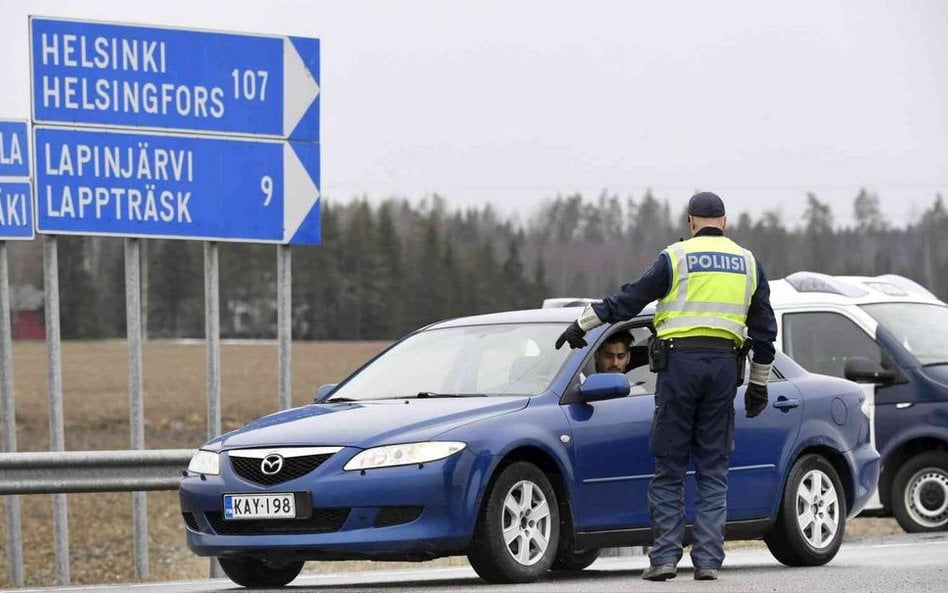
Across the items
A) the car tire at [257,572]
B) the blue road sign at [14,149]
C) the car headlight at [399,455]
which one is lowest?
the car tire at [257,572]

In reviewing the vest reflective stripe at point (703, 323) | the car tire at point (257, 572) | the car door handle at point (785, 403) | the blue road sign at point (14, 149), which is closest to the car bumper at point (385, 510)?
the car tire at point (257, 572)

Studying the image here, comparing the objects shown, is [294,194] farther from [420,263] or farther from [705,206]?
[420,263]

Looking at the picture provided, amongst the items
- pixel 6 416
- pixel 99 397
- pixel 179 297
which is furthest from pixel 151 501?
pixel 179 297

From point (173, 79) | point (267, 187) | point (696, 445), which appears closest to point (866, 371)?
point (267, 187)

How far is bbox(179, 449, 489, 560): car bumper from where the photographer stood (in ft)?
31.0

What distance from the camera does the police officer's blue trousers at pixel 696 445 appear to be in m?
9.90

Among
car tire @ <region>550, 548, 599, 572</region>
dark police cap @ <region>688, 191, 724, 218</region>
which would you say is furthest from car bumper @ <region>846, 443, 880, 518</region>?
dark police cap @ <region>688, 191, 724, 218</region>

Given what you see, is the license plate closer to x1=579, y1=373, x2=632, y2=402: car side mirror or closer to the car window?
x1=579, y1=373, x2=632, y2=402: car side mirror

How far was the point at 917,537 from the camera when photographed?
51.9 ft

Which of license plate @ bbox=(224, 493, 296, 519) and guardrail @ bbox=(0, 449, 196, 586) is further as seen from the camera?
guardrail @ bbox=(0, 449, 196, 586)

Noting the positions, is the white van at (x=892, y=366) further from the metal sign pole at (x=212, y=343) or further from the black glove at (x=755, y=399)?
the black glove at (x=755, y=399)

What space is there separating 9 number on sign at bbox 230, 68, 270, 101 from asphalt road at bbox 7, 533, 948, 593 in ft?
13.6

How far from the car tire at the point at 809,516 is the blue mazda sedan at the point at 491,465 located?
1 centimetres

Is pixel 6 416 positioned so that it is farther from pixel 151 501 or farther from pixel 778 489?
pixel 151 501
